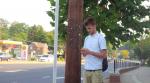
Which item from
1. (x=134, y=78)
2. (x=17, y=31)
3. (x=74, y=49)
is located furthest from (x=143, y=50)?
Result: (x=74, y=49)

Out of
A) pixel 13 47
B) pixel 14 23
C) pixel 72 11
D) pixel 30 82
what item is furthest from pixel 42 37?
pixel 72 11

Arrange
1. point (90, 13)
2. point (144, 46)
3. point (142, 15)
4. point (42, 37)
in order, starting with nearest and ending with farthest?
point (90, 13)
point (142, 15)
point (144, 46)
point (42, 37)

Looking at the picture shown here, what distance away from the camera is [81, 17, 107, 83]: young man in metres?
6.95

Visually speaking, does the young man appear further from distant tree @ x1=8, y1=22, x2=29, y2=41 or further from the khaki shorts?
distant tree @ x1=8, y1=22, x2=29, y2=41

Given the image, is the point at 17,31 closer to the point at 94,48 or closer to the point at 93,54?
the point at 94,48

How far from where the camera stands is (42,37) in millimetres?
138500

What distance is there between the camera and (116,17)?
16.9 m

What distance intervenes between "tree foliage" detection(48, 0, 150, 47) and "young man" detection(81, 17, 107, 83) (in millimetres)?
8648

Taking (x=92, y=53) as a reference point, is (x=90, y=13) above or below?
above

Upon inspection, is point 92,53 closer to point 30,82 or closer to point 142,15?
point 142,15

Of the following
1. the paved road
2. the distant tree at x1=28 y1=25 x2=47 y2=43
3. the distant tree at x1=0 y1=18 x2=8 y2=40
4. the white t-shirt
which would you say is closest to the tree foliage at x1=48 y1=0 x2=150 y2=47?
the paved road

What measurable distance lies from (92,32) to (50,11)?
11024mm

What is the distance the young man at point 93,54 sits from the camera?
22.8 ft

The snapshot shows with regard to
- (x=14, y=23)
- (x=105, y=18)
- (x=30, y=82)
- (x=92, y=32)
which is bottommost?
(x=30, y=82)
